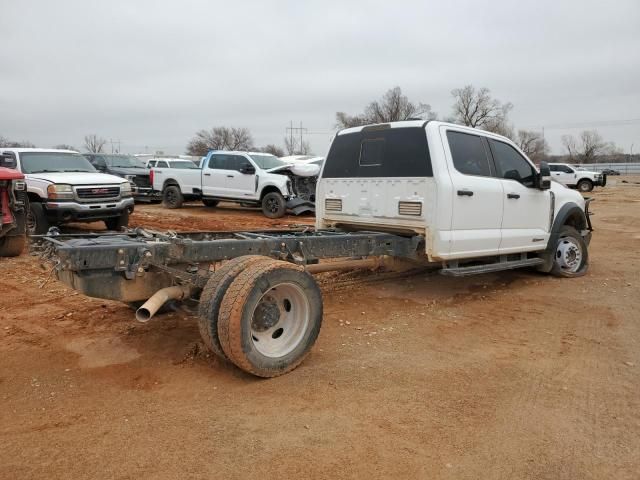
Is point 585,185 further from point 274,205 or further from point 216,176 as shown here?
point 216,176

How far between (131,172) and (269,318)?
1732 centimetres

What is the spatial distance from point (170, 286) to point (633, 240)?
37.7 ft

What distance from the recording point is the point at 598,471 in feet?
8.98

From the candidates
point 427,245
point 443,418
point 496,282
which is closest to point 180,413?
point 443,418

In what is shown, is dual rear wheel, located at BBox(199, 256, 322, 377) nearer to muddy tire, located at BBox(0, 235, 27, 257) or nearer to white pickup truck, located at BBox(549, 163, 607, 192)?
muddy tire, located at BBox(0, 235, 27, 257)

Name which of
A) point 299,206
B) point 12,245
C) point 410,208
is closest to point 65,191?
point 12,245

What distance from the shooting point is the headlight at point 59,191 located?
9.96 meters

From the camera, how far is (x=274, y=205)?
15.2m

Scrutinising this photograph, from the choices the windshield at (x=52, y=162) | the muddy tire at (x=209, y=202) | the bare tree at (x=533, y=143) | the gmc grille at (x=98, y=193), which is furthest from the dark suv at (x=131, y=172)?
the bare tree at (x=533, y=143)

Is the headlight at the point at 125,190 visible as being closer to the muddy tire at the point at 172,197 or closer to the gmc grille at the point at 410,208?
the muddy tire at the point at 172,197

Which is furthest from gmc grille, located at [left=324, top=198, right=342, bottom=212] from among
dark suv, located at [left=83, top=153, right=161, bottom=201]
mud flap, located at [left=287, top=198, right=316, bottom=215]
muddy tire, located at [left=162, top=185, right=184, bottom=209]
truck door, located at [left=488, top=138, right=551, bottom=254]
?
dark suv, located at [left=83, top=153, right=161, bottom=201]

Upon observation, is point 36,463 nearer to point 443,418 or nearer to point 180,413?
point 180,413

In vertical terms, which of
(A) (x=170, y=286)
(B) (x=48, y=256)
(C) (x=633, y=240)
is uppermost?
(B) (x=48, y=256)

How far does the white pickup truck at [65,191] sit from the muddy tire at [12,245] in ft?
3.90
